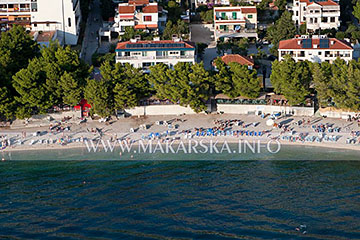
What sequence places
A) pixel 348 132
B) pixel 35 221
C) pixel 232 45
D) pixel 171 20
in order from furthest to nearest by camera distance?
1. pixel 171 20
2. pixel 232 45
3. pixel 348 132
4. pixel 35 221

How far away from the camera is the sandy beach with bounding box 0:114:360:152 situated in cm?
7781

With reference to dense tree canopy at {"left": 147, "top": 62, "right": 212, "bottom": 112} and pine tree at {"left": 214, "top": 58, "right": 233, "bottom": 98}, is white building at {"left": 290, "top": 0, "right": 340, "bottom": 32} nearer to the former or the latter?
pine tree at {"left": 214, "top": 58, "right": 233, "bottom": 98}

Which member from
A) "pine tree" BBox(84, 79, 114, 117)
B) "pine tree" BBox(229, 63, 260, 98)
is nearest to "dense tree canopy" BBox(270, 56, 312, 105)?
"pine tree" BBox(229, 63, 260, 98)

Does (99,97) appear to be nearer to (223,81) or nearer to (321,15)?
(223,81)

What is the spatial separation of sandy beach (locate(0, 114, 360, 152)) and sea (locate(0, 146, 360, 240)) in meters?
1.70

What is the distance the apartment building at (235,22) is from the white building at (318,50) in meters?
12.8

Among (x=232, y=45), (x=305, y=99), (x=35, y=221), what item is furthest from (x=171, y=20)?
(x=35, y=221)

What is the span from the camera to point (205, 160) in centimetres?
7450

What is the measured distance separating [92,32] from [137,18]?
7637mm

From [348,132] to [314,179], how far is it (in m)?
11.7

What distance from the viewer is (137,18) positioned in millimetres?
103250

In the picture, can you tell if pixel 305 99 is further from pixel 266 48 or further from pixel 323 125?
Result: pixel 266 48

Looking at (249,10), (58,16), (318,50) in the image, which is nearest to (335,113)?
(318,50)

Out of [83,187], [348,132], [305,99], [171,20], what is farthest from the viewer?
[171,20]
